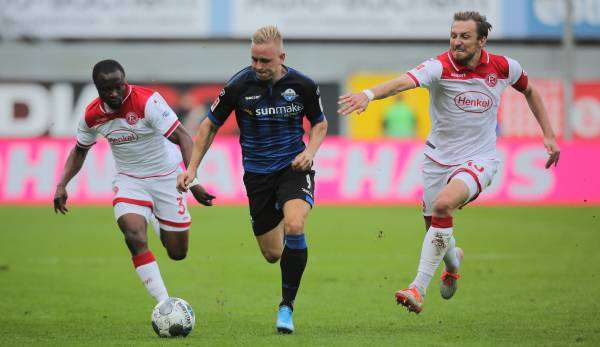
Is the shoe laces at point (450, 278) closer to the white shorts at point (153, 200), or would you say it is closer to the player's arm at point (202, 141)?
the white shorts at point (153, 200)

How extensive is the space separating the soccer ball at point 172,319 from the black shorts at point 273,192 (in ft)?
4.12

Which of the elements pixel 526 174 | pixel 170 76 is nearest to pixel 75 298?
pixel 526 174

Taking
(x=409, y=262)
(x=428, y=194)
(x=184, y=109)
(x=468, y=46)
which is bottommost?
(x=184, y=109)

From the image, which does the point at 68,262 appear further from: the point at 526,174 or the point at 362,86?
the point at 362,86

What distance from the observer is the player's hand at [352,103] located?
784 centimetres

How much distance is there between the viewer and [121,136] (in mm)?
9406

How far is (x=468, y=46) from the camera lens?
923 cm

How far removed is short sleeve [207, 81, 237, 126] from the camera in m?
8.90

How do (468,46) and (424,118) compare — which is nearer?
(468,46)

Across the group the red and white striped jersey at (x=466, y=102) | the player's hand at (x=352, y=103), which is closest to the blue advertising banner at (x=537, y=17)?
the red and white striped jersey at (x=466, y=102)

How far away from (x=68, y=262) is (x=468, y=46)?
744cm

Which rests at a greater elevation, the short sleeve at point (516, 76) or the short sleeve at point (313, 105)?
the short sleeve at point (516, 76)

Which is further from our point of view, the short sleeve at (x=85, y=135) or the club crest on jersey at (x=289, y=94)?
the short sleeve at (x=85, y=135)

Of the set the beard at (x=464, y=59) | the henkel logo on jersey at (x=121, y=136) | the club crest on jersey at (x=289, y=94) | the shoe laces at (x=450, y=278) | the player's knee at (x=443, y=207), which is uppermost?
the beard at (x=464, y=59)
